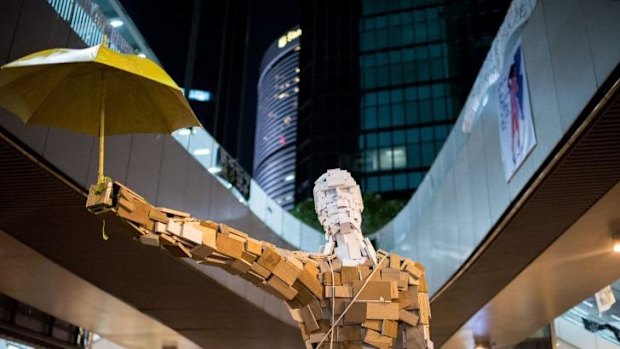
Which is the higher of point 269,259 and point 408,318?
point 269,259

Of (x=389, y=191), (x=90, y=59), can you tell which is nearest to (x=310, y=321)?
(x=90, y=59)

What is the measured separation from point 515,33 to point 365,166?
114 feet

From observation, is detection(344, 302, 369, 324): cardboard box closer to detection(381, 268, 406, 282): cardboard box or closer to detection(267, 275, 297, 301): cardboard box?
detection(381, 268, 406, 282): cardboard box

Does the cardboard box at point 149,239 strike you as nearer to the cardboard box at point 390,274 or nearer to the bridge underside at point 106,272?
the cardboard box at point 390,274

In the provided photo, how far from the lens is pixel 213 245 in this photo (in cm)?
371

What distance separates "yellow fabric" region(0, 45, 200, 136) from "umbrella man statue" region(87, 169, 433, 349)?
1.79ft

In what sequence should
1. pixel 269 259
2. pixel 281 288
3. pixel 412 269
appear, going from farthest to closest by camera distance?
pixel 412 269, pixel 281 288, pixel 269 259

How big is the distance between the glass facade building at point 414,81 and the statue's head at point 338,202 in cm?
3652

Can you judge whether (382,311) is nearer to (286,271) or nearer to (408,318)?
(408,318)

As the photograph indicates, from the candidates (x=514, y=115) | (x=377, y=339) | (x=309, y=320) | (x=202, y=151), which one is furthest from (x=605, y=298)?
(x=309, y=320)

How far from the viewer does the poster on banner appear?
8.49 m

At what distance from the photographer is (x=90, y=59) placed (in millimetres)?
3164

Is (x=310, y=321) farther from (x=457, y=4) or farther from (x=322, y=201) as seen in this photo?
Result: (x=457, y=4)

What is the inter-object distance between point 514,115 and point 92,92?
693cm
